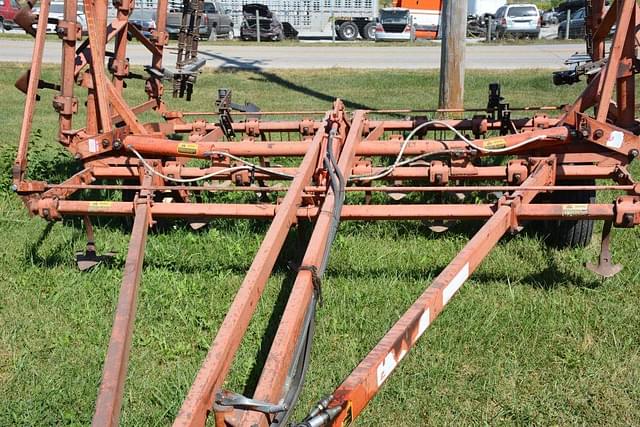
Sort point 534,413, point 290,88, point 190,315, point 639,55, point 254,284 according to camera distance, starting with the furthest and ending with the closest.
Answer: point 290,88 → point 639,55 → point 190,315 → point 534,413 → point 254,284

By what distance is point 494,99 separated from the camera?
6852 mm

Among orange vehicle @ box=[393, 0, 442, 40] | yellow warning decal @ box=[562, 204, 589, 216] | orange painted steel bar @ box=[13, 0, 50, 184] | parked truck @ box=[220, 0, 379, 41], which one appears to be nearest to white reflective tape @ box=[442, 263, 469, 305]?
yellow warning decal @ box=[562, 204, 589, 216]

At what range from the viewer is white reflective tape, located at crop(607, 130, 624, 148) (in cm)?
471

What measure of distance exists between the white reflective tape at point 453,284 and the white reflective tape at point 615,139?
6.28ft

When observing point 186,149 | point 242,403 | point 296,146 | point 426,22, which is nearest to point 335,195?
point 296,146

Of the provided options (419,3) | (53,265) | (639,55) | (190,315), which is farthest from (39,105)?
(419,3)

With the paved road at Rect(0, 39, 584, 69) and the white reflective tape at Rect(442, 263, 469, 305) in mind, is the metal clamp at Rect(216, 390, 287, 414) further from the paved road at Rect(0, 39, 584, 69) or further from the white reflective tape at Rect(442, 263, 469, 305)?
the paved road at Rect(0, 39, 584, 69)

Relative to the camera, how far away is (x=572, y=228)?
5438mm

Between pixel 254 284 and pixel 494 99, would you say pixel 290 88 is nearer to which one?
pixel 494 99

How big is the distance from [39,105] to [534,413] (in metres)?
12.7

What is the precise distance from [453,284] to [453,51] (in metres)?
7.90

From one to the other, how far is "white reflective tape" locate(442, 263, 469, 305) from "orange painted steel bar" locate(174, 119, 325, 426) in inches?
33.2

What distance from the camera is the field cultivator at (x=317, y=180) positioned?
2.84 m

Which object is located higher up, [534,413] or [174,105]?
[174,105]
